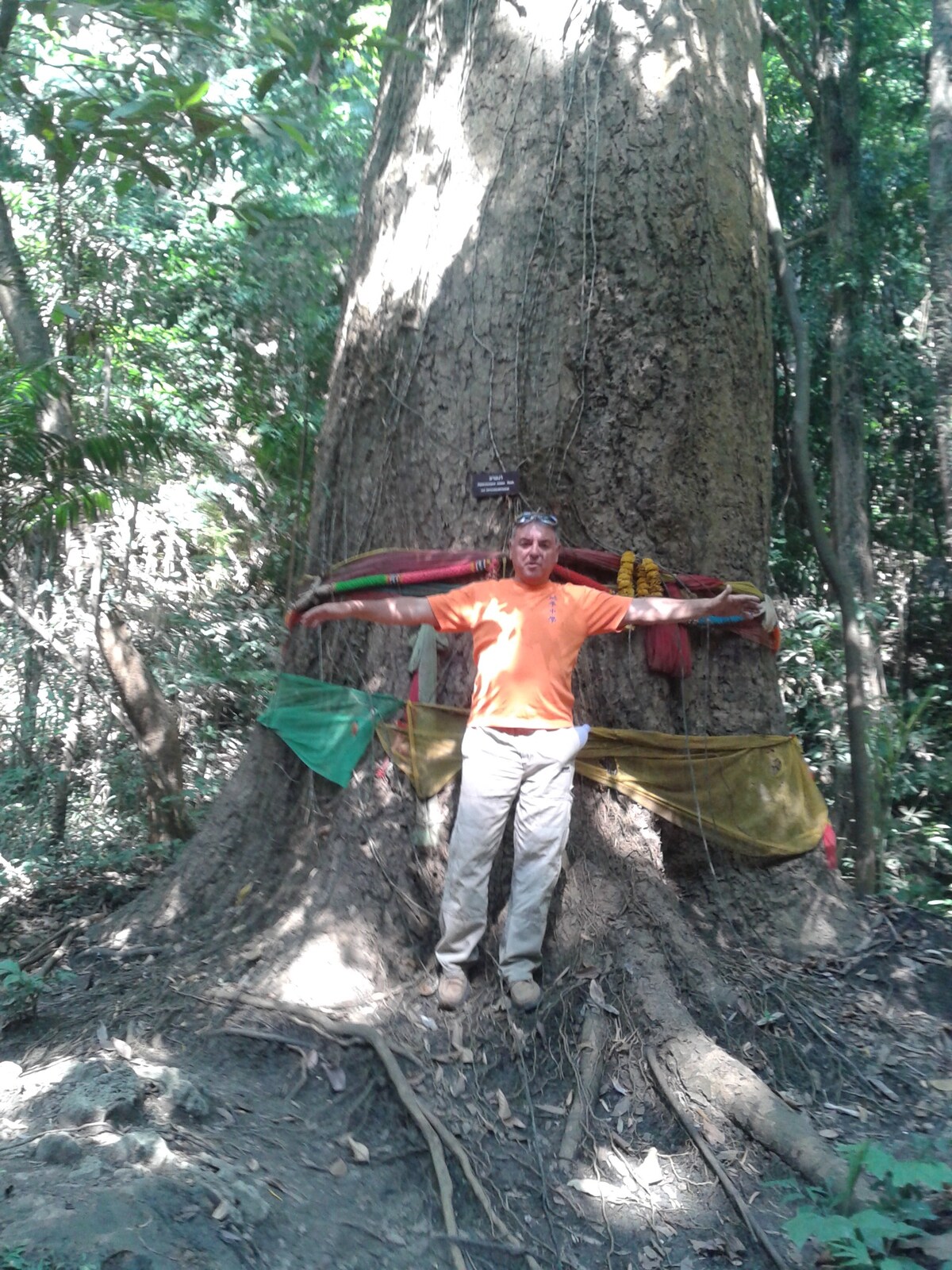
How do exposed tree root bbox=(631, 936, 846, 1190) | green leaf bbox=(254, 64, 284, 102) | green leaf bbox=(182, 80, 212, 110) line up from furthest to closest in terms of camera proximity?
green leaf bbox=(254, 64, 284, 102)
green leaf bbox=(182, 80, 212, 110)
exposed tree root bbox=(631, 936, 846, 1190)

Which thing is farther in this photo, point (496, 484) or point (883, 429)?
point (883, 429)

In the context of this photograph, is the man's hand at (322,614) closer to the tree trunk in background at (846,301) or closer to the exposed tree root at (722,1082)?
the exposed tree root at (722,1082)

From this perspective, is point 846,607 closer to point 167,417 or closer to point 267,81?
point 267,81

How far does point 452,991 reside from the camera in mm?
4684

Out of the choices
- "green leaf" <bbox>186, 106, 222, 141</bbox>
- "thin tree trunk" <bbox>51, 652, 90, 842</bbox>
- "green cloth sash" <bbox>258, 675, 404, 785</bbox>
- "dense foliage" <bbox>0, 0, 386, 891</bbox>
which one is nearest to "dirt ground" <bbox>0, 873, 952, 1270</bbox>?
"green cloth sash" <bbox>258, 675, 404, 785</bbox>

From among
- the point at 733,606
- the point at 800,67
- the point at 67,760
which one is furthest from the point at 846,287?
the point at 67,760

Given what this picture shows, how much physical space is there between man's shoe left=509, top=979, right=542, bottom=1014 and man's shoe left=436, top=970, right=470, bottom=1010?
0.20m

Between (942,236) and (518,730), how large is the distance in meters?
5.21

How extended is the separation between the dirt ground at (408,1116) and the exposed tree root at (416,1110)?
2cm

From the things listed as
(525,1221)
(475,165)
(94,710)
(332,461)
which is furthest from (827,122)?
(525,1221)

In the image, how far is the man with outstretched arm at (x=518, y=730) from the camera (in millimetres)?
4633

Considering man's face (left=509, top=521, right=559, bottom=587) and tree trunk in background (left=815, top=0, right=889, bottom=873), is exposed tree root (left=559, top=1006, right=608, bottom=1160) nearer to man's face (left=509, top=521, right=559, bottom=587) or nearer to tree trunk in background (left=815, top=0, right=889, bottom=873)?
man's face (left=509, top=521, right=559, bottom=587)

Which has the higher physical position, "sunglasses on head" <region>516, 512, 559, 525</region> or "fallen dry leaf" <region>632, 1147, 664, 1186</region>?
"sunglasses on head" <region>516, 512, 559, 525</region>

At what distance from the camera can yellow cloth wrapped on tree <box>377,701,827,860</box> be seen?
5078 millimetres
